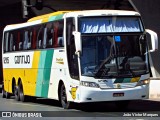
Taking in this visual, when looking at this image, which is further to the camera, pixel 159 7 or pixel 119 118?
pixel 159 7

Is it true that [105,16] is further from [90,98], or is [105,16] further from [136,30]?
[90,98]

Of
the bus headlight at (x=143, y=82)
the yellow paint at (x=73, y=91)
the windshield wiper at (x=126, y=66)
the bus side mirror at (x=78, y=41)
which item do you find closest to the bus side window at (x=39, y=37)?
the yellow paint at (x=73, y=91)

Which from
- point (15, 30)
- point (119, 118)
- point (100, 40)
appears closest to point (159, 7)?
point (15, 30)

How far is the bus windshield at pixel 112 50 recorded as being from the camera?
16359 millimetres

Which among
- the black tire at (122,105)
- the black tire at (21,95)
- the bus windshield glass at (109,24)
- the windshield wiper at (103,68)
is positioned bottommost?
the black tire at (21,95)

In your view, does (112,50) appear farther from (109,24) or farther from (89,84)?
(89,84)

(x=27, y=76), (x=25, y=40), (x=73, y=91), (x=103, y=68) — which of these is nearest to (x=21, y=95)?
(x=27, y=76)

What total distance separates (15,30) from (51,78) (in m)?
5.34

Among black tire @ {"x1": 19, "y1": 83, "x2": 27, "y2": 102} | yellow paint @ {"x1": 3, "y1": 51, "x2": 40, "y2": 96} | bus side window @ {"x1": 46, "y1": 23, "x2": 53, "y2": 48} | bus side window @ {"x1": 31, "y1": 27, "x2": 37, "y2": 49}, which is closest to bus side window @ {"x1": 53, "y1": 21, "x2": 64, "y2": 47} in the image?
bus side window @ {"x1": 46, "y1": 23, "x2": 53, "y2": 48}

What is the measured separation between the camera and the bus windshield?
644 inches

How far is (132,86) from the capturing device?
647 inches

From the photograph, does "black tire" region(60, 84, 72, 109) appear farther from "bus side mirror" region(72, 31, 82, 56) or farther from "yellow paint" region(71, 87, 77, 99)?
"bus side mirror" region(72, 31, 82, 56)

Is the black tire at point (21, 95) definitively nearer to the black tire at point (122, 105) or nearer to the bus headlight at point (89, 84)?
the black tire at point (122, 105)

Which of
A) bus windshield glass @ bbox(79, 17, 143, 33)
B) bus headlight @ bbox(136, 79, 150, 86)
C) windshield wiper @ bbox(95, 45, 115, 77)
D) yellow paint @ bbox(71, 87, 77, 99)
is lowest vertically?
yellow paint @ bbox(71, 87, 77, 99)
